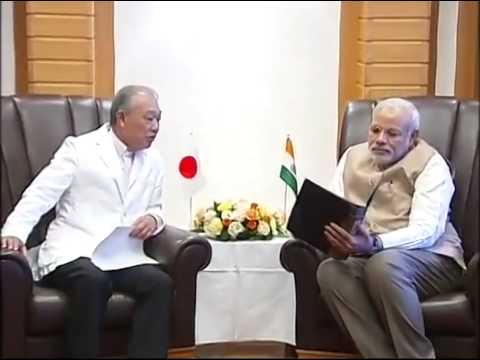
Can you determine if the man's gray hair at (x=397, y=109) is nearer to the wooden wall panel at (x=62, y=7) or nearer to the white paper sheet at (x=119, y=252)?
the white paper sheet at (x=119, y=252)

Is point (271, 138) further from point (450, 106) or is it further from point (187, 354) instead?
point (187, 354)

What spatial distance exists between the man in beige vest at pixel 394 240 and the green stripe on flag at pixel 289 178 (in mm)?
439

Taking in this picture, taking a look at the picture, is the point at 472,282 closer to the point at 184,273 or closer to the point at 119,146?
the point at 184,273

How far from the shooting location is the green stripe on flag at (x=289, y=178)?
2.83 m

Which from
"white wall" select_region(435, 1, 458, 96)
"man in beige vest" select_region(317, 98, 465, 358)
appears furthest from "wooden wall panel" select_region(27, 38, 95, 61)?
"white wall" select_region(435, 1, 458, 96)

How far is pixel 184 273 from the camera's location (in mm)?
2262

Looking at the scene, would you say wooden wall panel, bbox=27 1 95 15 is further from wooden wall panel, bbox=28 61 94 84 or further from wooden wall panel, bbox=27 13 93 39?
wooden wall panel, bbox=28 61 94 84

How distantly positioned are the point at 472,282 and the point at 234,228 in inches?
32.8

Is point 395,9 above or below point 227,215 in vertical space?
above

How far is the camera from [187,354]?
167 centimetres

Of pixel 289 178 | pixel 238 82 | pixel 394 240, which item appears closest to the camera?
pixel 394 240

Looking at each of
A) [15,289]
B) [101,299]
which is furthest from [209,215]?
[15,289]

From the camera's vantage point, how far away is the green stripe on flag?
9.28 feet

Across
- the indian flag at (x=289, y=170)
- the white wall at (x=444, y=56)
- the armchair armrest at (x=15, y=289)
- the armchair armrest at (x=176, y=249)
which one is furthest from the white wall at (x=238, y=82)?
the armchair armrest at (x=15, y=289)
